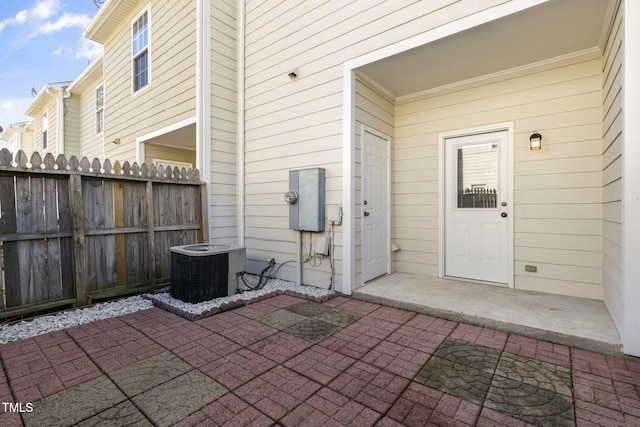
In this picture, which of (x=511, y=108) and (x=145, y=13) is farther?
(x=145, y=13)

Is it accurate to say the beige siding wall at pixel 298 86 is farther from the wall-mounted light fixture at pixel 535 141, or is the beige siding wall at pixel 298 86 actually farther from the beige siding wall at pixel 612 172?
the wall-mounted light fixture at pixel 535 141

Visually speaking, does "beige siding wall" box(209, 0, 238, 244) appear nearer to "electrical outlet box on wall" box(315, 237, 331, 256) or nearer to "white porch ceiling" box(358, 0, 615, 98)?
"electrical outlet box on wall" box(315, 237, 331, 256)

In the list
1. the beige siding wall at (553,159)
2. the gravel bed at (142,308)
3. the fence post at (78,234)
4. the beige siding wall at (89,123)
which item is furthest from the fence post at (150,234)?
the beige siding wall at (89,123)

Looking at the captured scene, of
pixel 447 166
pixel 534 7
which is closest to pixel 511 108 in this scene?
pixel 447 166

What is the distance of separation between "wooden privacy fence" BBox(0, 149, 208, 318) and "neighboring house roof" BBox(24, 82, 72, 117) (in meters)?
9.21

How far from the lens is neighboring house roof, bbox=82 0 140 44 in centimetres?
640

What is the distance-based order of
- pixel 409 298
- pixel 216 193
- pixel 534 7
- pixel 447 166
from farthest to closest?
pixel 216 193 < pixel 447 166 < pixel 409 298 < pixel 534 7

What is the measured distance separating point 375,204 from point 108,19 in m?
7.48

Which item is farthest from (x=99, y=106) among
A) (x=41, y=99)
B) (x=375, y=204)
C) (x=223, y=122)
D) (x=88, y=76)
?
(x=375, y=204)

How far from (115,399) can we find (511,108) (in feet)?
15.7

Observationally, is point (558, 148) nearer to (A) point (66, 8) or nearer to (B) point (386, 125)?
(B) point (386, 125)

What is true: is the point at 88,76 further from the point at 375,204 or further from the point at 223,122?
the point at 375,204

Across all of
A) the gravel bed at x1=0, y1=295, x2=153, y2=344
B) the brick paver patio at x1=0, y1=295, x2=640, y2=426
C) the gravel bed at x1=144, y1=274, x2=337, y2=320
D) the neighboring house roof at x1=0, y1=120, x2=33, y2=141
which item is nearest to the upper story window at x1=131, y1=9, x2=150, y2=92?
the gravel bed at x1=0, y1=295, x2=153, y2=344

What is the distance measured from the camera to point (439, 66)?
3.62m
